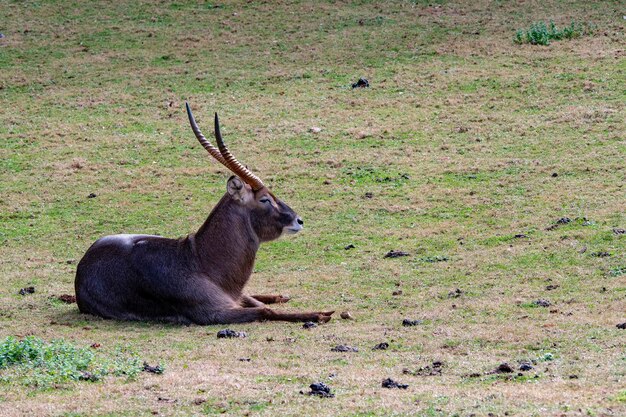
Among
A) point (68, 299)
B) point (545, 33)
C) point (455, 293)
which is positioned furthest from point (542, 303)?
point (545, 33)

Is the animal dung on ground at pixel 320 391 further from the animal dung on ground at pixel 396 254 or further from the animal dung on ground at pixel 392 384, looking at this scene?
the animal dung on ground at pixel 396 254

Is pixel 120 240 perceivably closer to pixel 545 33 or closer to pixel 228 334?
pixel 228 334

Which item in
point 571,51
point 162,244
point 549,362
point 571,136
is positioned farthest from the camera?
point 571,51

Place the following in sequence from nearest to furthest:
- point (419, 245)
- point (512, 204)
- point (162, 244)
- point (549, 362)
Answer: point (549, 362), point (162, 244), point (419, 245), point (512, 204)

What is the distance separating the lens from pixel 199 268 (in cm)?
1064

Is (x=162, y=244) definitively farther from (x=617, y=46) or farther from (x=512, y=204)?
(x=617, y=46)

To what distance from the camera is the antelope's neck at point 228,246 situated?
10.7 metres

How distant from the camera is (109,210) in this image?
15.3 meters

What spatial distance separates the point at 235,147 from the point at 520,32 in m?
7.46

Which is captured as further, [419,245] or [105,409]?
[419,245]

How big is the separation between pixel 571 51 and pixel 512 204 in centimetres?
790

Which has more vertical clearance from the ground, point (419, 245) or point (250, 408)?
point (250, 408)

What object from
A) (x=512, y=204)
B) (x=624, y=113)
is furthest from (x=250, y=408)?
(x=624, y=113)

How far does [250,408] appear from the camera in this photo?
23.1 feet
